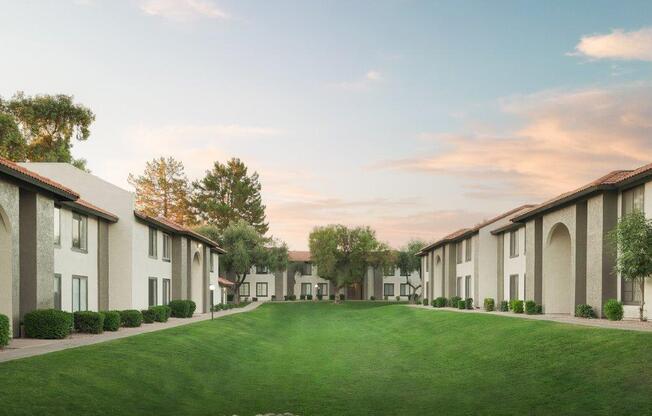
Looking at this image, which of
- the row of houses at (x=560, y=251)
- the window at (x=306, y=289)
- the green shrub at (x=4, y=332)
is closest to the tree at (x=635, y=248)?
the row of houses at (x=560, y=251)

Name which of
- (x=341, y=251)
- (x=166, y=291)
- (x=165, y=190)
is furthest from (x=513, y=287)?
(x=165, y=190)

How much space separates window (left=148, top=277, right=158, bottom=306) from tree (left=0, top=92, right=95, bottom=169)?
78.5 feet

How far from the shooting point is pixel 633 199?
24406 millimetres

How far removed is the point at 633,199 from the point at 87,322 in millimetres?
21675

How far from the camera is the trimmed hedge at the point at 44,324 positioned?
20812mm

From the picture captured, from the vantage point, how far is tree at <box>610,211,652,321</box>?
72.6ft

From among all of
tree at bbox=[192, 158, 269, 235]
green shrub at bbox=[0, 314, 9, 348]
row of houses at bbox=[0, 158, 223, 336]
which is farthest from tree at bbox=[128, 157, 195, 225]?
green shrub at bbox=[0, 314, 9, 348]

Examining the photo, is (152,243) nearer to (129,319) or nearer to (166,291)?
(166,291)

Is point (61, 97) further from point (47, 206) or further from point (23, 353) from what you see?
point (23, 353)

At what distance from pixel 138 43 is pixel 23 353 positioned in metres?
17.0

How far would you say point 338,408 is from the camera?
1473 cm

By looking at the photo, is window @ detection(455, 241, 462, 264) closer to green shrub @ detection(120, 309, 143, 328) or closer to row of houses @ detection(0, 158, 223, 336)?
row of houses @ detection(0, 158, 223, 336)

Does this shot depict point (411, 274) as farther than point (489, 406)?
Yes

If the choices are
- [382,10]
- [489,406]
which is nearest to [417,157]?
[382,10]
